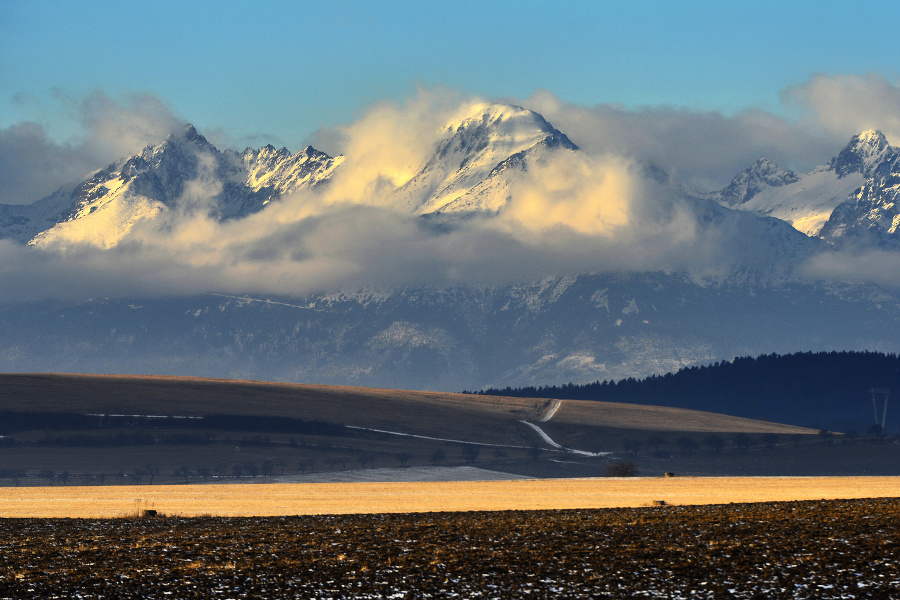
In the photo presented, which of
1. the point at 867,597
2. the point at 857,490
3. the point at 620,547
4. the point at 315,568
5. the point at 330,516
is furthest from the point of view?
the point at 857,490

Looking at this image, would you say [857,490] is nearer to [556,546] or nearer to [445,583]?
[556,546]

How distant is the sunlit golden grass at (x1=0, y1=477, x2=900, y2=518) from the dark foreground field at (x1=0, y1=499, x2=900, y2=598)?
25525mm

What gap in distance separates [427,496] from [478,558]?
61950mm

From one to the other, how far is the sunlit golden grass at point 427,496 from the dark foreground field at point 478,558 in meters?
25.5

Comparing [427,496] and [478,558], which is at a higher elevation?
[478,558]

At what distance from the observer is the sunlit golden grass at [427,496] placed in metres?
96.2

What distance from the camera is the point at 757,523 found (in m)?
64.5

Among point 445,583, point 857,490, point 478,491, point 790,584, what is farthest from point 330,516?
point 857,490

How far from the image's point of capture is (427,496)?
117 metres

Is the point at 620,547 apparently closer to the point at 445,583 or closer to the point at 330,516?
the point at 445,583

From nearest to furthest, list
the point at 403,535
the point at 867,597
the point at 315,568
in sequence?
the point at 867,597
the point at 315,568
the point at 403,535

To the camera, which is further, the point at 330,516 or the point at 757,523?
the point at 330,516

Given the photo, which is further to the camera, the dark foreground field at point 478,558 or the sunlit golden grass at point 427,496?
the sunlit golden grass at point 427,496

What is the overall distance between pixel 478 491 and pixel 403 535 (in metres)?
65.1
